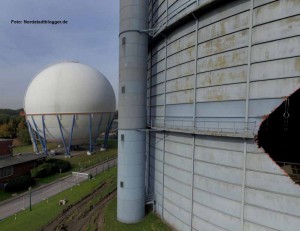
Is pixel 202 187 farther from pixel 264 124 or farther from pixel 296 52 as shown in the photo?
pixel 296 52

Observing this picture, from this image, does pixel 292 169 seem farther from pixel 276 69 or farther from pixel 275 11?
pixel 275 11

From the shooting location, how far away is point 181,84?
16.8 m

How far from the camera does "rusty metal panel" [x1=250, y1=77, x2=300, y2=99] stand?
10.8 meters

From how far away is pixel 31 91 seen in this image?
45906mm

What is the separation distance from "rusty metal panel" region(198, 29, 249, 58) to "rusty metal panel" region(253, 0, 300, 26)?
866 mm

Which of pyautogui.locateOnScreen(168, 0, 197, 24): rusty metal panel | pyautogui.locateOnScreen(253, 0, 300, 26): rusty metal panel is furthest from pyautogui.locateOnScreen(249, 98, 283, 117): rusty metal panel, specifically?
pyautogui.locateOnScreen(168, 0, 197, 24): rusty metal panel

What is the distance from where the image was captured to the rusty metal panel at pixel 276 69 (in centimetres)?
1070

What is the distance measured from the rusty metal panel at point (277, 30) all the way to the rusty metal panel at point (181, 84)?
15.5ft

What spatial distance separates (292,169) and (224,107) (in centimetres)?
448

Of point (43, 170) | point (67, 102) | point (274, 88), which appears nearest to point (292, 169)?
point (274, 88)

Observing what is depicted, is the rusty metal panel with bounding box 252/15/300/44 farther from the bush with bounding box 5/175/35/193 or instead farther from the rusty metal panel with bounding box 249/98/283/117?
the bush with bounding box 5/175/35/193

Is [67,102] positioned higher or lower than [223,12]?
lower

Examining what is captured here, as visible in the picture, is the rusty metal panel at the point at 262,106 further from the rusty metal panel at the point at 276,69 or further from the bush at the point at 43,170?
the bush at the point at 43,170

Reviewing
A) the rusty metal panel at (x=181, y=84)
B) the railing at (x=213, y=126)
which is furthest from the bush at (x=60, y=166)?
the rusty metal panel at (x=181, y=84)
